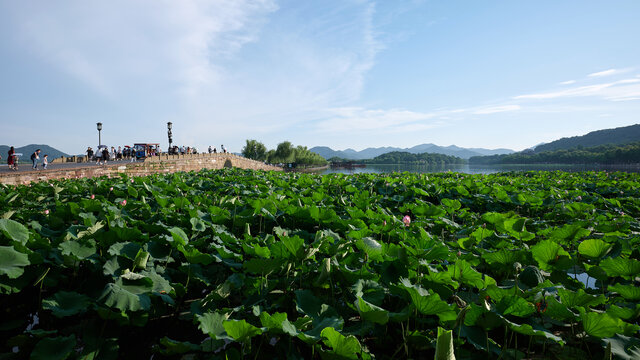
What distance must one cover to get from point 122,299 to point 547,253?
2.49m

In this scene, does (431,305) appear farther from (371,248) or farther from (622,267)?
(622,267)

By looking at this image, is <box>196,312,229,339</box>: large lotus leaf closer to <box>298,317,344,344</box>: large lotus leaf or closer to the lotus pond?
the lotus pond

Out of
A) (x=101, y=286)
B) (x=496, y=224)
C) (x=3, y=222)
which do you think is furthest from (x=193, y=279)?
(x=496, y=224)

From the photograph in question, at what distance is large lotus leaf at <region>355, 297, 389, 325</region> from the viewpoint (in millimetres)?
1210

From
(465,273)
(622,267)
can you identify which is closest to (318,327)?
(465,273)

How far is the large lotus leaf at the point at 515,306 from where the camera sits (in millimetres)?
1282

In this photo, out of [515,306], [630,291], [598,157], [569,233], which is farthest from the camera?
[598,157]

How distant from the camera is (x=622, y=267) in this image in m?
1.64

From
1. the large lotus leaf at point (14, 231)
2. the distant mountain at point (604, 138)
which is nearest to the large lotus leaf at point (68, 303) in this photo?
the large lotus leaf at point (14, 231)

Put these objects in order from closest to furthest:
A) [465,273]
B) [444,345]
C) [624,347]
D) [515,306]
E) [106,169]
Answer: [444,345]
[624,347]
[515,306]
[465,273]
[106,169]

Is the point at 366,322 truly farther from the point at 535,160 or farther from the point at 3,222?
the point at 535,160

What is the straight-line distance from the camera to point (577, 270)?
2.27 metres

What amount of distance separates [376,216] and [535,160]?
143m

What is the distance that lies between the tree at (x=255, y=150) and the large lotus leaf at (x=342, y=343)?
91403 mm
